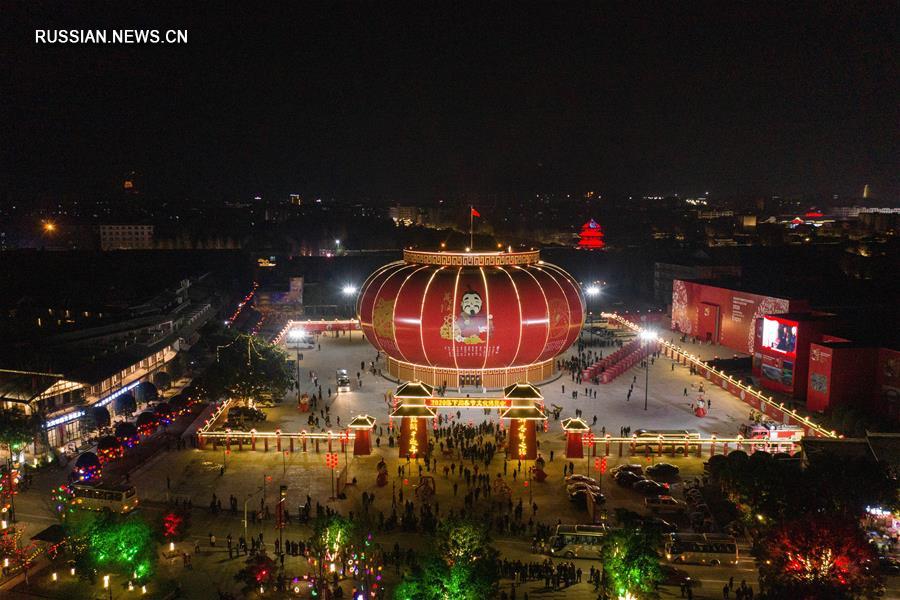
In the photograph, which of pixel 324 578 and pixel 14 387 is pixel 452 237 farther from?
pixel 324 578

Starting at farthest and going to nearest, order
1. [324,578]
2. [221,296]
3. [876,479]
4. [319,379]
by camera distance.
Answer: [221,296] → [319,379] → [876,479] → [324,578]

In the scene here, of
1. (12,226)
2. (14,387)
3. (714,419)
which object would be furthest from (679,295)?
(12,226)

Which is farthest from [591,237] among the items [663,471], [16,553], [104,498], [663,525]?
[16,553]

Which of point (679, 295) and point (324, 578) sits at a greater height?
point (679, 295)

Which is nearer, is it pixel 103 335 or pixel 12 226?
pixel 103 335

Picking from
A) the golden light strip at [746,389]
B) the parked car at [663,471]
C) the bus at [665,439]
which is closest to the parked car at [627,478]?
the parked car at [663,471]

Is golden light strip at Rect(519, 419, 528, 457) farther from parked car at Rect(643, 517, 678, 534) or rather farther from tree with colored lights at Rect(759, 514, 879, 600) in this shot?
tree with colored lights at Rect(759, 514, 879, 600)
